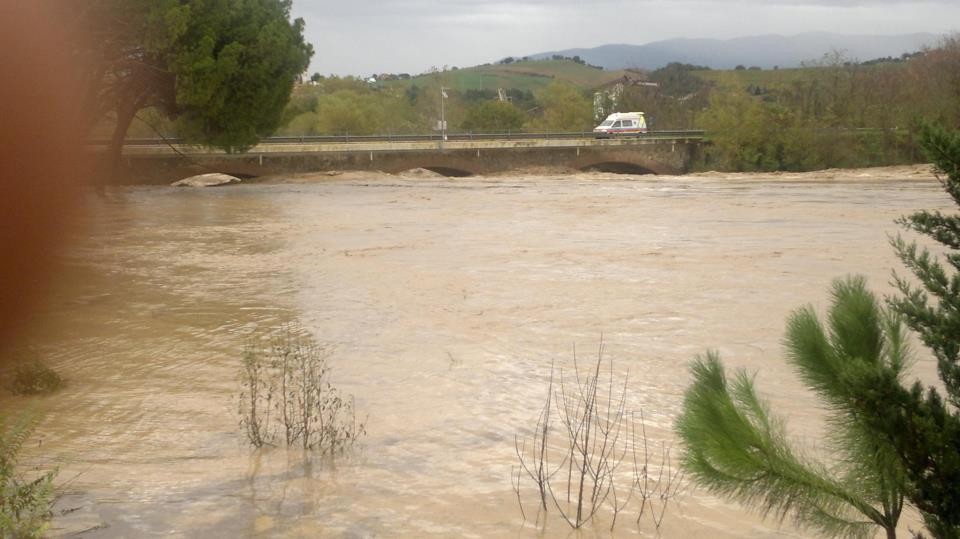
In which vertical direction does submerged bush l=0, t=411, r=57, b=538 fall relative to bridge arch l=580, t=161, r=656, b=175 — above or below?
above

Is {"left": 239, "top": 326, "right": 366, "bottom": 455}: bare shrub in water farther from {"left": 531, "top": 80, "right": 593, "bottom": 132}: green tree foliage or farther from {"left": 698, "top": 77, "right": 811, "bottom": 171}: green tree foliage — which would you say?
{"left": 531, "top": 80, "right": 593, "bottom": 132}: green tree foliage

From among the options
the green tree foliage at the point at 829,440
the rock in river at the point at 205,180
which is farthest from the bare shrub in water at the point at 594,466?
the rock in river at the point at 205,180

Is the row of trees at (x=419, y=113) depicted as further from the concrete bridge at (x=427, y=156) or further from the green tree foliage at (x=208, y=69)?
the green tree foliage at (x=208, y=69)

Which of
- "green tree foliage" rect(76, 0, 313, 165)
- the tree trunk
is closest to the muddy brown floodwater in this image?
"green tree foliage" rect(76, 0, 313, 165)

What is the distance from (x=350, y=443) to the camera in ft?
26.8

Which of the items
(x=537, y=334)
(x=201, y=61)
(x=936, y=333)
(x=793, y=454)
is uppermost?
(x=201, y=61)

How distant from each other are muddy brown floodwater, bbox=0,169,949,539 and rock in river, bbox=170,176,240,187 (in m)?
12.8

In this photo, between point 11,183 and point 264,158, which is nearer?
point 11,183

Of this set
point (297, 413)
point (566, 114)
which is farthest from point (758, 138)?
point (297, 413)

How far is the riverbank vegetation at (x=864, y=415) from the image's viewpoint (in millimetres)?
3312

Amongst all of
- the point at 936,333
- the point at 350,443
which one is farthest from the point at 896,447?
the point at 350,443

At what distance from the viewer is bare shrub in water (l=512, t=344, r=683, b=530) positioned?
6730 millimetres

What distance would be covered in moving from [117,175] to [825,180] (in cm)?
2900

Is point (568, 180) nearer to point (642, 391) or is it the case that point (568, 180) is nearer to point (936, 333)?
point (642, 391)
